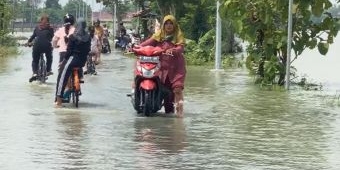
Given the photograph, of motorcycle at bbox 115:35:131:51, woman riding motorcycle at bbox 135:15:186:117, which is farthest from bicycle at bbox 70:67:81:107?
motorcycle at bbox 115:35:131:51

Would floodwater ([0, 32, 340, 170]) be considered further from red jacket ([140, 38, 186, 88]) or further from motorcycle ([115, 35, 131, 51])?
motorcycle ([115, 35, 131, 51])

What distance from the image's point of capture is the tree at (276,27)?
19469 millimetres

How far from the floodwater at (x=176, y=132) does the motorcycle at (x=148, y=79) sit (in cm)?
23

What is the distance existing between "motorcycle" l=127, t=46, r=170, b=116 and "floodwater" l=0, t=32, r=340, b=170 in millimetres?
232

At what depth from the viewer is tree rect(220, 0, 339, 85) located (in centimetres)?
1947

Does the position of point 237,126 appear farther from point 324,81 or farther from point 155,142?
point 324,81

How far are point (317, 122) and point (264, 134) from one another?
1913mm

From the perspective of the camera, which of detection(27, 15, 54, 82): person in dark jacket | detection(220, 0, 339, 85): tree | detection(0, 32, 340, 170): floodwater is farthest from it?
detection(27, 15, 54, 82): person in dark jacket

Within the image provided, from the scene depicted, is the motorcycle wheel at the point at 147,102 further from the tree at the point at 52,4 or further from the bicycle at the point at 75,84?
the tree at the point at 52,4

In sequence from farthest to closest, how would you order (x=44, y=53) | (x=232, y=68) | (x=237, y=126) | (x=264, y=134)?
(x=232, y=68) → (x=44, y=53) → (x=237, y=126) → (x=264, y=134)

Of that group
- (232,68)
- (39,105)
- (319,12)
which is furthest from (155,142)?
(232,68)

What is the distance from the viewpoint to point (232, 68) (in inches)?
1156

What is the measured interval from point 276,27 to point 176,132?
9.00 m

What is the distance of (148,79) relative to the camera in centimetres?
1364
